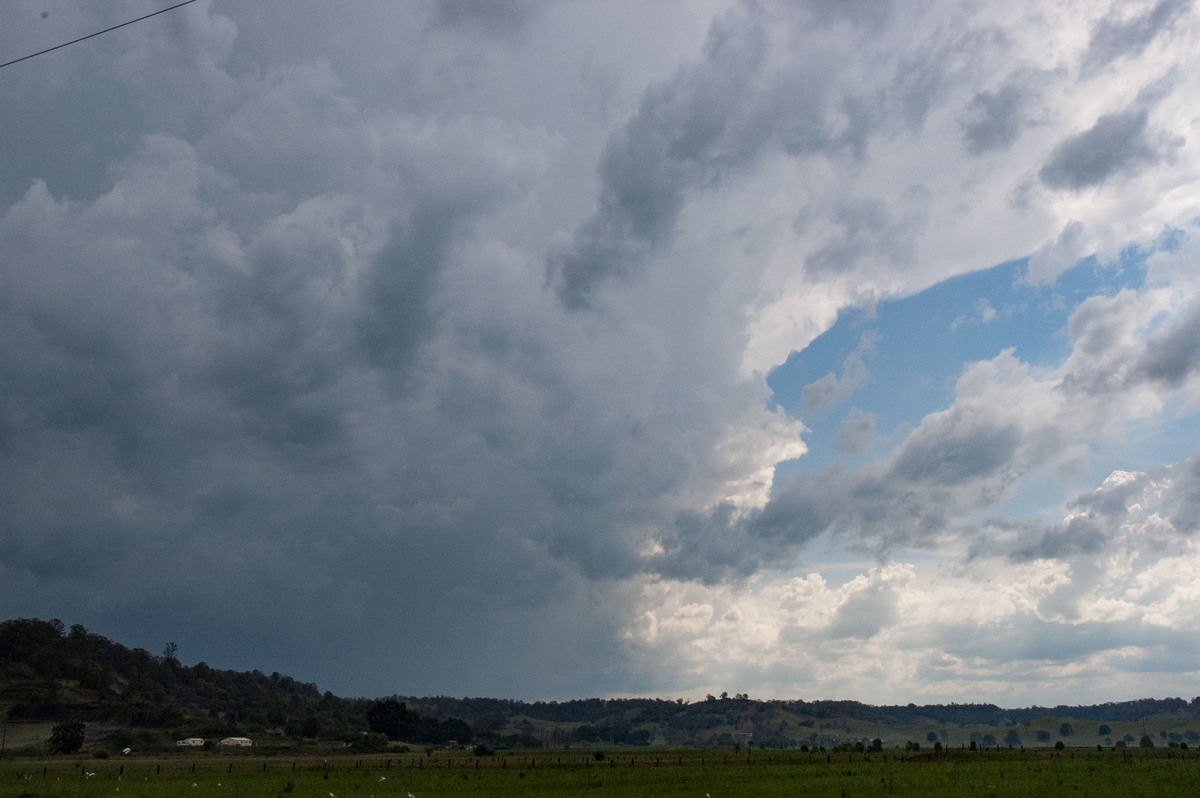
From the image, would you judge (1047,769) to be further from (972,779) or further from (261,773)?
(261,773)

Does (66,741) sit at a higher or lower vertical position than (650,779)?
lower

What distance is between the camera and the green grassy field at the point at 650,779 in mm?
65375

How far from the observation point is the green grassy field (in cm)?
6538

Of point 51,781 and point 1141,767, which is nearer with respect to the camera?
point 51,781

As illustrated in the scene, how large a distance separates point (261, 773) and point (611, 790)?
1853 inches

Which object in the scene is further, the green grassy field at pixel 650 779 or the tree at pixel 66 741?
the tree at pixel 66 741

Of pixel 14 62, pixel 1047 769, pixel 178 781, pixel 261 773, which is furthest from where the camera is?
pixel 261 773

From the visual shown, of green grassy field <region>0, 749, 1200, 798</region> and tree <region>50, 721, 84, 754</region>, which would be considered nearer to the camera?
green grassy field <region>0, 749, 1200, 798</region>

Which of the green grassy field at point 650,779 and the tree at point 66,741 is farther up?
the green grassy field at point 650,779

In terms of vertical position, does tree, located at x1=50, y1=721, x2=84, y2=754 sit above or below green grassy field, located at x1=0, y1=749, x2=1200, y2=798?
below

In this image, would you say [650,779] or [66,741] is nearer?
[650,779]

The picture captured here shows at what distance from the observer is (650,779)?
7962 centimetres

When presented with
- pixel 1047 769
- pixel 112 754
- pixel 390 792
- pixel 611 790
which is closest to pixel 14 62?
pixel 390 792

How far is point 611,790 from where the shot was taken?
69000mm
